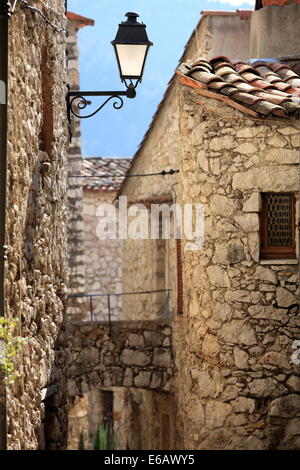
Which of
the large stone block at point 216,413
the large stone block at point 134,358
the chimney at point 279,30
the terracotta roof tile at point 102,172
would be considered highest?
the chimney at point 279,30

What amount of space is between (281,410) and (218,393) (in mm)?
718

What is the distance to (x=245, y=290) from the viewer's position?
10.2 meters

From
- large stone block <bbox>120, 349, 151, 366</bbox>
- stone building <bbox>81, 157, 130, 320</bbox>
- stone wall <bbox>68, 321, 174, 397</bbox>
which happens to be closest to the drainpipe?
stone wall <bbox>68, 321, 174, 397</bbox>

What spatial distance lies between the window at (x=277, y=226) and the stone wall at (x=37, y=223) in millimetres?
2125

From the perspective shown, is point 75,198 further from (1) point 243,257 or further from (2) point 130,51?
(2) point 130,51

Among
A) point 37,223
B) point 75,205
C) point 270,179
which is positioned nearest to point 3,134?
point 37,223

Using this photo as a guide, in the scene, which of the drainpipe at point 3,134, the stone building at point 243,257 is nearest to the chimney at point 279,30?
the stone building at point 243,257

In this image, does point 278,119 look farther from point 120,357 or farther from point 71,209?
point 71,209

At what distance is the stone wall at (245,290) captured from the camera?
399 inches

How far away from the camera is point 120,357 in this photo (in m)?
13.6

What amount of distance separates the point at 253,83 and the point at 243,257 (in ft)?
6.59

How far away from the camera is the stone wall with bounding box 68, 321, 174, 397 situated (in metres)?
13.5

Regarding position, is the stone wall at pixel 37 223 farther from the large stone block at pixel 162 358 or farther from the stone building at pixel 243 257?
the large stone block at pixel 162 358
